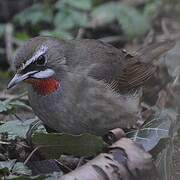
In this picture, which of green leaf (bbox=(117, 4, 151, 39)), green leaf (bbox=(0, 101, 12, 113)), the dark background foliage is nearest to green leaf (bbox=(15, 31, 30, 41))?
the dark background foliage

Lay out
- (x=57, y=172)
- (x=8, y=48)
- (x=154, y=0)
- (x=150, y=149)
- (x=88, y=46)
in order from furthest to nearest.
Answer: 1. (x=154, y=0)
2. (x=8, y=48)
3. (x=88, y=46)
4. (x=150, y=149)
5. (x=57, y=172)

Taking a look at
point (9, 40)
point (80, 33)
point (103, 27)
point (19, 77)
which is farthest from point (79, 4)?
point (19, 77)

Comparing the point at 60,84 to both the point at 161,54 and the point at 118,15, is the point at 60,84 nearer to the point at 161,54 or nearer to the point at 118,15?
the point at 161,54

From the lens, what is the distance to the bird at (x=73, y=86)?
5.90 metres

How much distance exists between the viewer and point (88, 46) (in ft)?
21.5

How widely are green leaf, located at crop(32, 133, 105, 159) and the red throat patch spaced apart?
62 centimetres

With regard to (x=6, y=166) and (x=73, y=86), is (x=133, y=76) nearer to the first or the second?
(x=73, y=86)

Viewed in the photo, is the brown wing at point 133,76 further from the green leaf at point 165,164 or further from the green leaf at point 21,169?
the green leaf at point 21,169

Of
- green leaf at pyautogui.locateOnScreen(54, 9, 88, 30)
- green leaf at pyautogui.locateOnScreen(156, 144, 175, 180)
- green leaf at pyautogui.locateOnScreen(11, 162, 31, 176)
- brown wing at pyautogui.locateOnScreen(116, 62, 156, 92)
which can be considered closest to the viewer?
green leaf at pyautogui.locateOnScreen(11, 162, 31, 176)

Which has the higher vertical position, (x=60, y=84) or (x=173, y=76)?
(x=60, y=84)

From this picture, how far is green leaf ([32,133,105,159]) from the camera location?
17.5ft

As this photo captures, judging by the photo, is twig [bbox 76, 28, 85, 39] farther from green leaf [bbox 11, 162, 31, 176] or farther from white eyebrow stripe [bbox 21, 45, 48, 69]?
green leaf [bbox 11, 162, 31, 176]

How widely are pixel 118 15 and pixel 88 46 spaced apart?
10.0 feet

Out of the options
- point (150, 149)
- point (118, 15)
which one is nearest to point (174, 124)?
point (150, 149)
